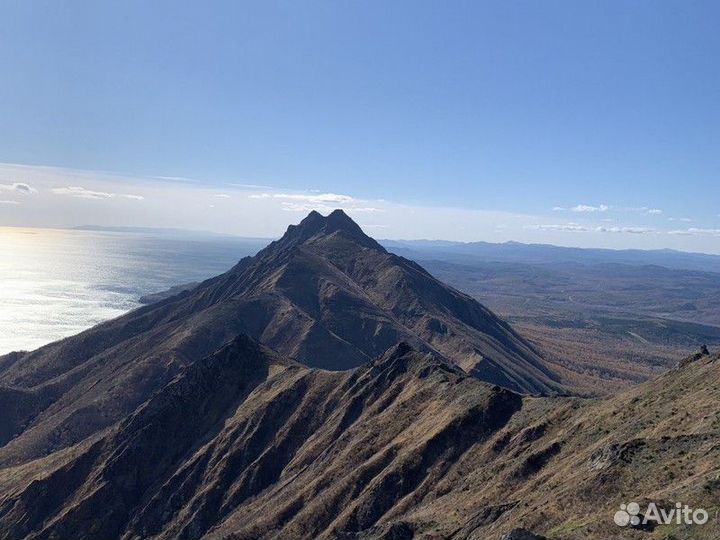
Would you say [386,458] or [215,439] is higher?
[386,458]

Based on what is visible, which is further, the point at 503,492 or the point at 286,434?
the point at 286,434

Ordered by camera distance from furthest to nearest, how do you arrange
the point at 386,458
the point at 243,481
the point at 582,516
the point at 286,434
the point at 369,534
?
the point at 286,434
the point at 243,481
the point at 386,458
the point at 369,534
the point at 582,516

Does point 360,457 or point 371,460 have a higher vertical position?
point 371,460

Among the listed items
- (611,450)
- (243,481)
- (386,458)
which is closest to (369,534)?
(386,458)

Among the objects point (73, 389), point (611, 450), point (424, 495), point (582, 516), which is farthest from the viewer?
point (73, 389)

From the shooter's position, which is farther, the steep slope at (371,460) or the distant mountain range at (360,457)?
the distant mountain range at (360,457)

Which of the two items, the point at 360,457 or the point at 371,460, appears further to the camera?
the point at 360,457

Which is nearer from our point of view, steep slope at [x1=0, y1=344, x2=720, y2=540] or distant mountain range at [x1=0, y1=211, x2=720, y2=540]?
steep slope at [x1=0, y1=344, x2=720, y2=540]

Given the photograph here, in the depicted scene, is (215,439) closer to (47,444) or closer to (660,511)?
(47,444)
